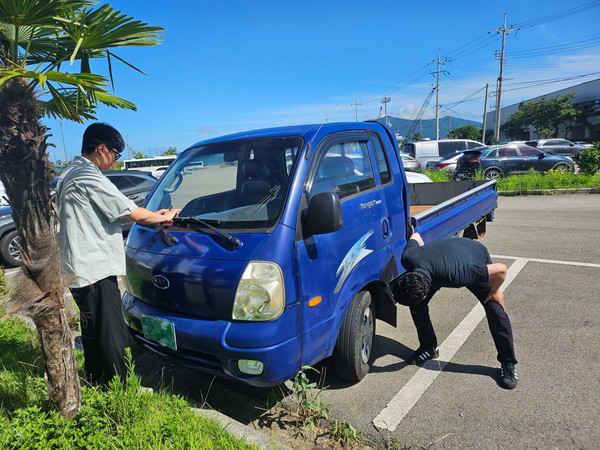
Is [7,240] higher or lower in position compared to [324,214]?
lower

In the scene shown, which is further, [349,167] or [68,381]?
[349,167]

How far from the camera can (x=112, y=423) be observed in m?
2.27

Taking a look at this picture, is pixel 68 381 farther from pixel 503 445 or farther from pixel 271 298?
pixel 503 445

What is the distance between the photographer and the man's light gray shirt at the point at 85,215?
2435mm

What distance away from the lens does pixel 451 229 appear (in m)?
4.86

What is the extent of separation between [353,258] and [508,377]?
1506 millimetres

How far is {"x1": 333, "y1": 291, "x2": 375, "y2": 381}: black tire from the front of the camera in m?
2.87

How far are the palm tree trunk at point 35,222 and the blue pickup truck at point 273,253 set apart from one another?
655mm

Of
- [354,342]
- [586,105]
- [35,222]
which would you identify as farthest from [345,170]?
[586,105]

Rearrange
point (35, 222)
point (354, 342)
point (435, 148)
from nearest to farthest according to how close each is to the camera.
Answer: point (35, 222), point (354, 342), point (435, 148)

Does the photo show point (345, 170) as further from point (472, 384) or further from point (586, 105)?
point (586, 105)

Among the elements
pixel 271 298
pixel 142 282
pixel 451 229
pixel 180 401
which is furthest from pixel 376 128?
pixel 180 401

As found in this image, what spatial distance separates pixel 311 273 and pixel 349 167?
1193 mm

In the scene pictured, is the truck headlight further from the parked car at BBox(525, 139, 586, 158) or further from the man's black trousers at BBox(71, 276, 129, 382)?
the parked car at BBox(525, 139, 586, 158)
